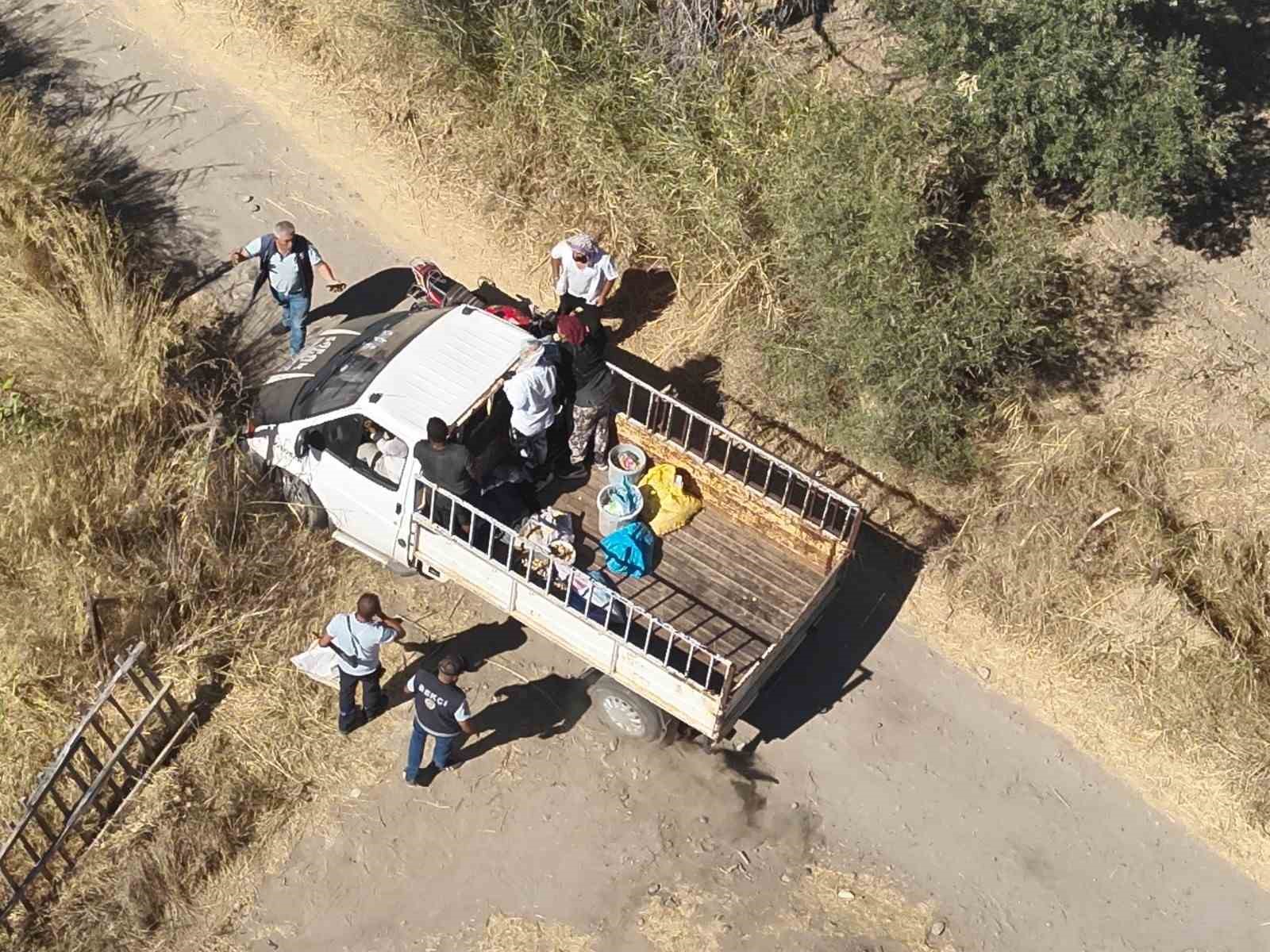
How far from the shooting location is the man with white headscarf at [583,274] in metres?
11.0

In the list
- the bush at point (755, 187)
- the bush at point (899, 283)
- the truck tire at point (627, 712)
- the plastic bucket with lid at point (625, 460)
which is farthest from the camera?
the bush at point (755, 187)

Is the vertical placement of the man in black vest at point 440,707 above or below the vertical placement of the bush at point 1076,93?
below

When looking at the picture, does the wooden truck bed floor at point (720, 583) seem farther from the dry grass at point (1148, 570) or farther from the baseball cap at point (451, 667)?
the dry grass at point (1148, 570)

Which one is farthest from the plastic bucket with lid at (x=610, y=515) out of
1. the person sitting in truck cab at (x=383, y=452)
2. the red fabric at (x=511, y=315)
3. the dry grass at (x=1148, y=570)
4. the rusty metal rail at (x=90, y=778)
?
the rusty metal rail at (x=90, y=778)

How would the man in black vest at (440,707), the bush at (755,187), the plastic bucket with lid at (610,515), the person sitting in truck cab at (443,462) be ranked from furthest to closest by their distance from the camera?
the bush at (755,187)
the plastic bucket with lid at (610,515)
the person sitting in truck cab at (443,462)
the man in black vest at (440,707)

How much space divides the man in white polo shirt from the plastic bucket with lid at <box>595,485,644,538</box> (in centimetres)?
178

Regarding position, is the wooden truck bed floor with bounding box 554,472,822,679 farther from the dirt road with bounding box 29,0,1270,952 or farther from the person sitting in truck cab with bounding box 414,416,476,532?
the person sitting in truck cab with bounding box 414,416,476,532

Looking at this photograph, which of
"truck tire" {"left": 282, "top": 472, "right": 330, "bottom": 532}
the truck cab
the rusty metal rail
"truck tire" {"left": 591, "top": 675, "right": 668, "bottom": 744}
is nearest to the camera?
the rusty metal rail

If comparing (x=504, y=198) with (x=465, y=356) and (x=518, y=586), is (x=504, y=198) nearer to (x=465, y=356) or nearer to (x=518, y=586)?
(x=465, y=356)

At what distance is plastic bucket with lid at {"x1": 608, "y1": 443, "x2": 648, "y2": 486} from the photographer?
32.9ft

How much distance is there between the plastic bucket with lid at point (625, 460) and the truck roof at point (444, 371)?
44.5 inches

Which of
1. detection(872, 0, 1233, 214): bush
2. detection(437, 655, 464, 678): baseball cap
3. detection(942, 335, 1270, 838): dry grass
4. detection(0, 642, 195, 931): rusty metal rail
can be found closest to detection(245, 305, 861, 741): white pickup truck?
detection(437, 655, 464, 678): baseball cap

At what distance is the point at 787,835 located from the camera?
9.49 metres

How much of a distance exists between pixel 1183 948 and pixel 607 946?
4.28 meters
